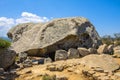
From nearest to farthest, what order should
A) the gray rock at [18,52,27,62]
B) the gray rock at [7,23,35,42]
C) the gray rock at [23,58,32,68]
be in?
the gray rock at [23,58,32,68] → the gray rock at [18,52,27,62] → the gray rock at [7,23,35,42]

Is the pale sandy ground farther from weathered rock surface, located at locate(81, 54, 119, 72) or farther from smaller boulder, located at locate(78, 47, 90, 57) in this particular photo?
smaller boulder, located at locate(78, 47, 90, 57)

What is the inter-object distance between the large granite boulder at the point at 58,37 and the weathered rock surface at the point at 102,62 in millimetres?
3839

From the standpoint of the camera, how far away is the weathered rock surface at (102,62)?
15.4 metres

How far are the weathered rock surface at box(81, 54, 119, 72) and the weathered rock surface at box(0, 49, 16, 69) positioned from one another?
4740 millimetres

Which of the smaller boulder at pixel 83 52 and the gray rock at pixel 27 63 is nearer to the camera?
the gray rock at pixel 27 63

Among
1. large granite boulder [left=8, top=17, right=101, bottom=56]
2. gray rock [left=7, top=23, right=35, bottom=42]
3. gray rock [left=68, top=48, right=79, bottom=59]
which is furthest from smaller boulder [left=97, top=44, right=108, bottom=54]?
gray rock [left=7, top=23, right=35, bottom=42]

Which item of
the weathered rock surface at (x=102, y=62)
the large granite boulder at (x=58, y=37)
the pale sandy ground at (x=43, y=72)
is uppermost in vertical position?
the large granite boulder at (x=58, y=37)

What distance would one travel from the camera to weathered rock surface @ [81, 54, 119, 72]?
15436mm

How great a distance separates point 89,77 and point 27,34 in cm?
996

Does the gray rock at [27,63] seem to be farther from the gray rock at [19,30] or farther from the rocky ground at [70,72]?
the gray rock at [19,30]

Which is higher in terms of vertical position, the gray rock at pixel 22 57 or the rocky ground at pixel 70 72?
the gray rock at pixel 22 57

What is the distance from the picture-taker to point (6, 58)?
1700 centimetres

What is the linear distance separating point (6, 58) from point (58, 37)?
16.7ft

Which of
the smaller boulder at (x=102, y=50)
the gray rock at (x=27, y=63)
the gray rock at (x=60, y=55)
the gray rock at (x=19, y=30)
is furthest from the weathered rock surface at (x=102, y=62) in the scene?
the gray rock at (x=19, y=30)
